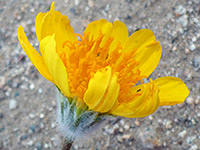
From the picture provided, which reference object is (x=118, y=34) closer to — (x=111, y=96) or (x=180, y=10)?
(x=111, y=96)

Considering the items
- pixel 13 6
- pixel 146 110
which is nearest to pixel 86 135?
pixel 146 110

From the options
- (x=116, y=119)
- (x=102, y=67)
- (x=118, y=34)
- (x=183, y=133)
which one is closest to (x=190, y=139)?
(x=183, y=133)

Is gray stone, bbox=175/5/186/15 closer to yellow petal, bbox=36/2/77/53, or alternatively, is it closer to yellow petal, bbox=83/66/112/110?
yellow petal, bbox=36/2/77/53

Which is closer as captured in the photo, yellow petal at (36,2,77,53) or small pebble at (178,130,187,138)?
yellow petal at (36,2,77,53)

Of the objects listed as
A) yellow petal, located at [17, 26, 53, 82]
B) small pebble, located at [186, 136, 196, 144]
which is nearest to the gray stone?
small pebble, located at [186, 136, 196, 144]

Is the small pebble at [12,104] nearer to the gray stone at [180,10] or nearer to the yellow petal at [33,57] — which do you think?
the yellow petal at [33,57]

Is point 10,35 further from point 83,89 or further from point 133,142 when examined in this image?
point 83,89
